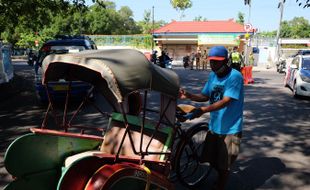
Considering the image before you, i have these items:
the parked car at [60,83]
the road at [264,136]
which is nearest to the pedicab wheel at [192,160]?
the road at [264,136]

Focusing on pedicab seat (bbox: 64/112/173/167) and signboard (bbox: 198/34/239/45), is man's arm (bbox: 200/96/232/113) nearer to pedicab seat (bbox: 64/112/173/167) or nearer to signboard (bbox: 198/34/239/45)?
pedicab seat (bbox: 64/112/173/167)

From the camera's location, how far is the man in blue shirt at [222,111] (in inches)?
156

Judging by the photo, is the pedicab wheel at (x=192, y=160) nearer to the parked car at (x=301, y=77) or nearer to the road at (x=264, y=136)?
the road at (x=264, y=136)

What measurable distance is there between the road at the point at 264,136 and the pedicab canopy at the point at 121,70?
188 centimetres

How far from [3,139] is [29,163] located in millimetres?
3698

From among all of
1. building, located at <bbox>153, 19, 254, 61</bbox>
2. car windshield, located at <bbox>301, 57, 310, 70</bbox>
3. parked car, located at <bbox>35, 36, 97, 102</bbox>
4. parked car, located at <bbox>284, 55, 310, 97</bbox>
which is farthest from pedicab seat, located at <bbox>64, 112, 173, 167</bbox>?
building, located at <bbox>153, 19, 254, 61</bbox>

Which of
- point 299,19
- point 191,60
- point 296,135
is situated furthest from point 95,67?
point 299,19

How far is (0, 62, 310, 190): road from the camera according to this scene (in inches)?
199

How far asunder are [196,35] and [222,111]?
4312 cm

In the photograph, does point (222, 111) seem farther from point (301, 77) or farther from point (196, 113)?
point (301, 77)

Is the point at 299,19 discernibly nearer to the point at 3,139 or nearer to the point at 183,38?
the point at 183,38

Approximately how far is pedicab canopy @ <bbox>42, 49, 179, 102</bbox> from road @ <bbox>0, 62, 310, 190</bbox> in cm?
188

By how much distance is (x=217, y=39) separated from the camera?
1757 inches

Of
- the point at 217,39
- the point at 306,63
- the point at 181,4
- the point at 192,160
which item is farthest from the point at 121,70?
the point at 181,4
